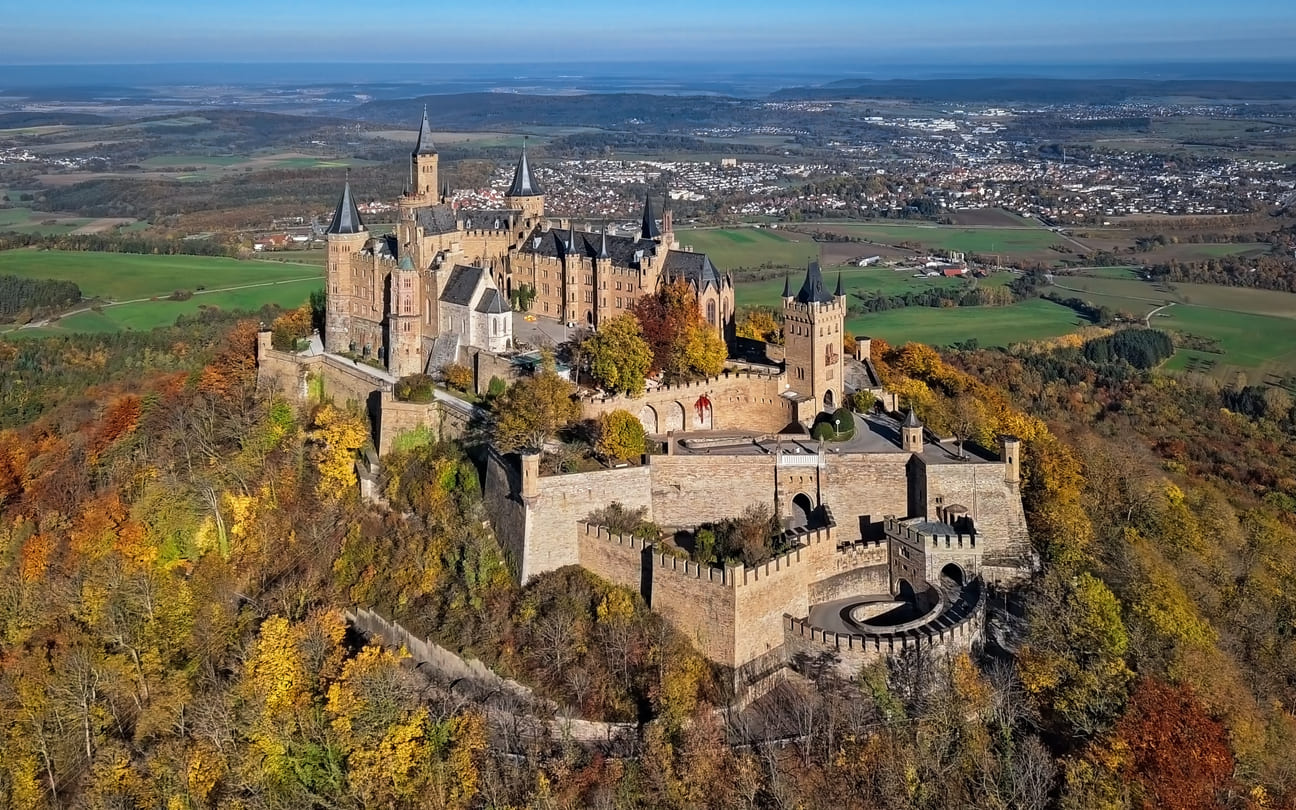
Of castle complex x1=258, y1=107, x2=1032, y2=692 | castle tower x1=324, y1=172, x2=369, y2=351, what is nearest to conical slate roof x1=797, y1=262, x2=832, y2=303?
castle complex x1=258, y1=107, x2=1032, y2=692

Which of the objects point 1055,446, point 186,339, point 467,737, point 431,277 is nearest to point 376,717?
point 467,737

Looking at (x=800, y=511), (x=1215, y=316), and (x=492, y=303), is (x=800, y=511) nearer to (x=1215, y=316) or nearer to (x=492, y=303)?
(x=492, y=303)

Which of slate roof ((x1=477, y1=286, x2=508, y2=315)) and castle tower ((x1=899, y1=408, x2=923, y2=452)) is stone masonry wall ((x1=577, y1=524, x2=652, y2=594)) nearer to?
castle tower ((x1=899, y1=408, x2=923, y2=452))

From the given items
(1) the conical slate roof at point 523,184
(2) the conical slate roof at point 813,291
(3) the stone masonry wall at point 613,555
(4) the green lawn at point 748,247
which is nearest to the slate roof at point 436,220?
(1) the conical slate roof at point 523,184

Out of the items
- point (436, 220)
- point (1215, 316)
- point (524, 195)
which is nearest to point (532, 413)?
point (436, 220)

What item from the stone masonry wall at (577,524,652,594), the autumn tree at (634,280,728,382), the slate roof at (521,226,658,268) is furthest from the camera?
the slate roof at (521,226,658,268)
